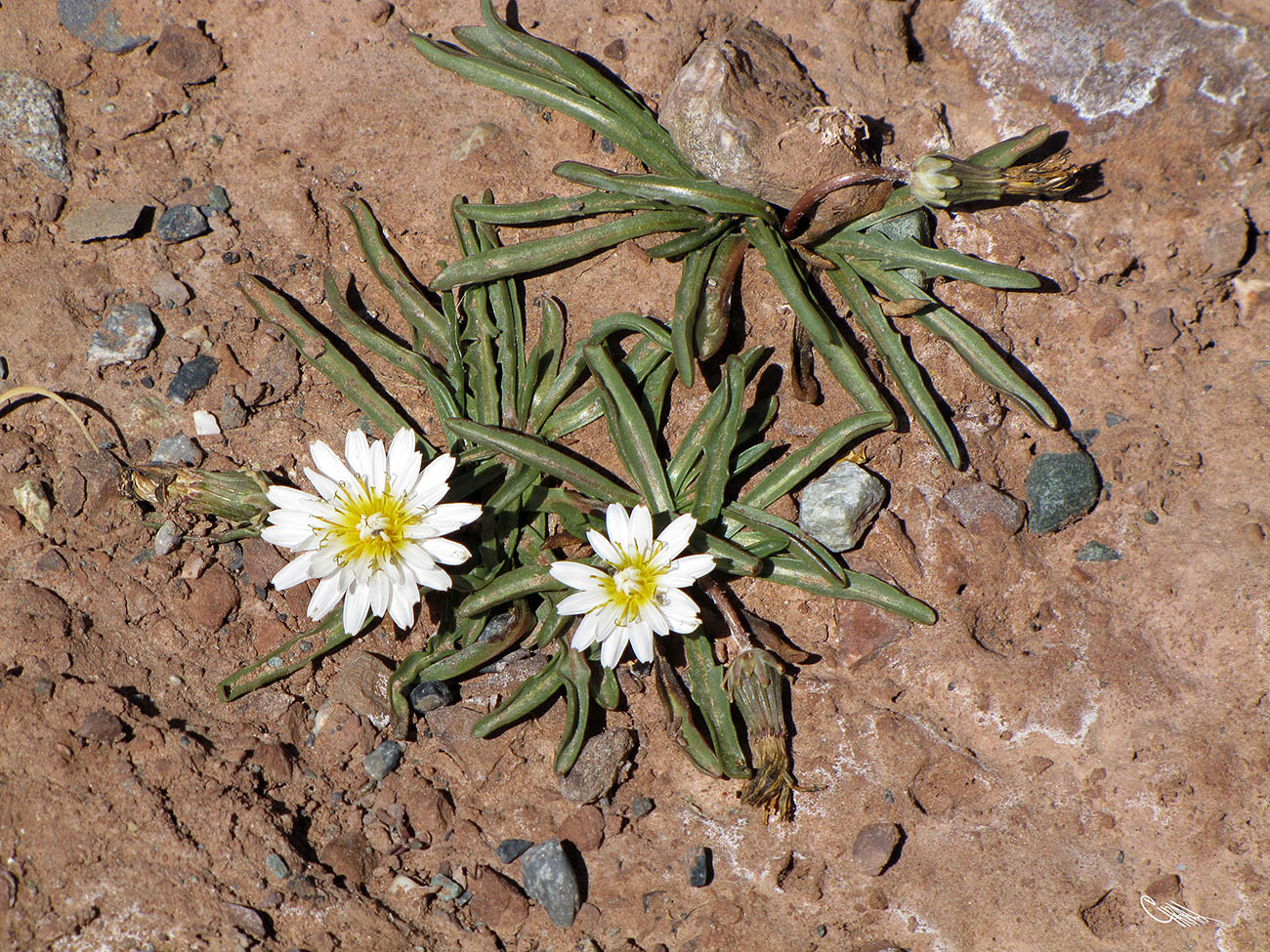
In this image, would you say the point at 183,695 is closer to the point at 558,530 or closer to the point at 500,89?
the point at 558,530

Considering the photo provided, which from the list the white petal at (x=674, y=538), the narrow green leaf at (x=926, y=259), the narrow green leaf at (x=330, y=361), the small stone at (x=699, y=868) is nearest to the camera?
the white petal at (x=674, y=538)

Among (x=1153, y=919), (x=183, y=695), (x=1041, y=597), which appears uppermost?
(x=1041, y=597)

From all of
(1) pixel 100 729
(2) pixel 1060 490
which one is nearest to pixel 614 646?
(1) pixel 100 729

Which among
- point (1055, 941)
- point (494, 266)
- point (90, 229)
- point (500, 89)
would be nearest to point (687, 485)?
point (494, 266)

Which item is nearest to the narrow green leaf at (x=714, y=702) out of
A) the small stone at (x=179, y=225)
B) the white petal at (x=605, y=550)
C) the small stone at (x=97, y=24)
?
the white petal at (x=605, y=550)

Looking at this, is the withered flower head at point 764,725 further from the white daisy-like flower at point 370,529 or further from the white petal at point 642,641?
the white daisy-like flower at point 370,529

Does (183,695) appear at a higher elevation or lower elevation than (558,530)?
lower

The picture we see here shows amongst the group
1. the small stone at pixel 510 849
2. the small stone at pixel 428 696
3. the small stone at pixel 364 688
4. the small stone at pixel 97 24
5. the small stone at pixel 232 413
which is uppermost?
the small stone at pixel 97 24
